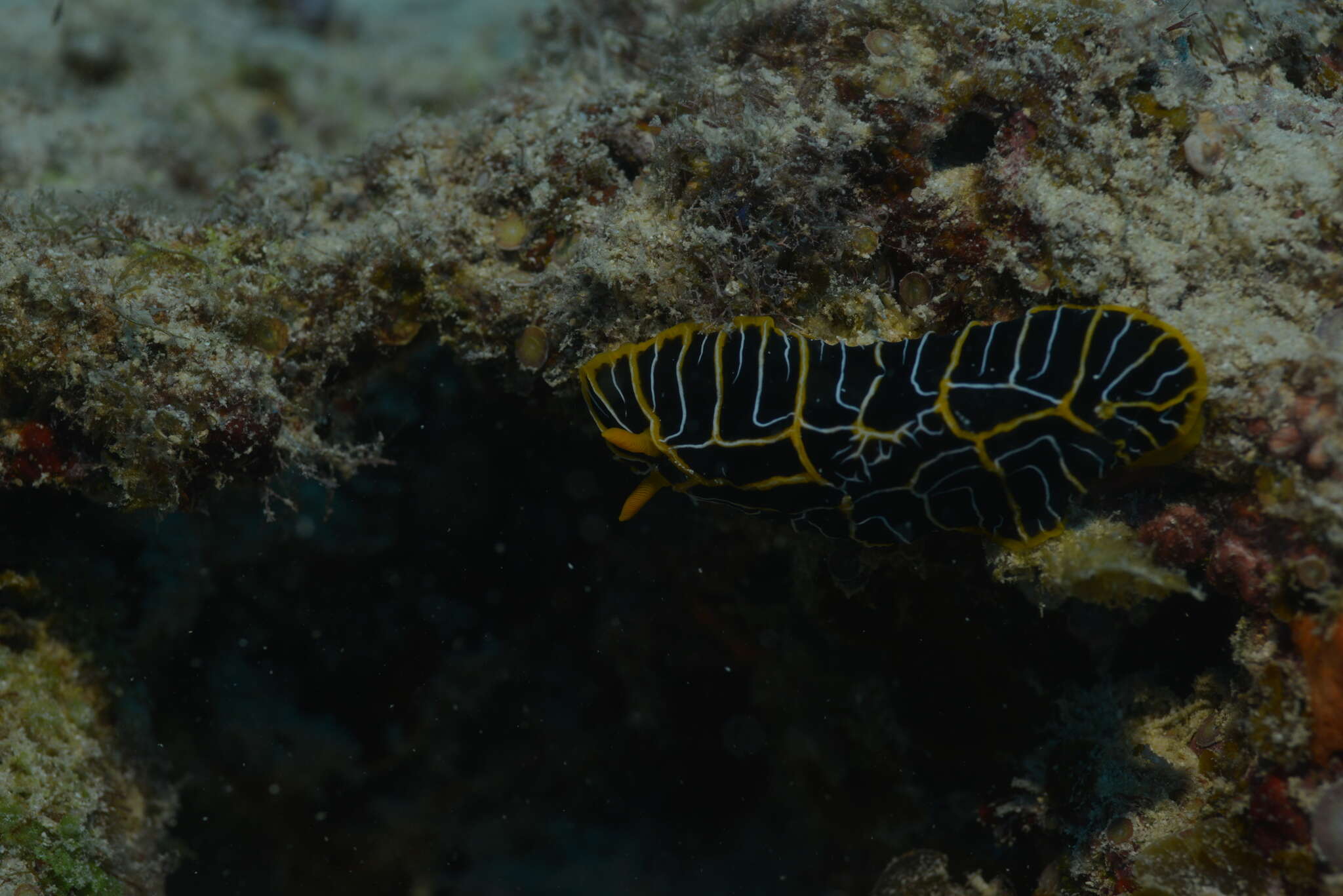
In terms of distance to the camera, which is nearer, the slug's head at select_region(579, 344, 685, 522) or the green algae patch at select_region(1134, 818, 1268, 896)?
the green algae patch at select_region(1134, 818, 1268, 896)

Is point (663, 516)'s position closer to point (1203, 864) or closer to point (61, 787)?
point (1203, 864)

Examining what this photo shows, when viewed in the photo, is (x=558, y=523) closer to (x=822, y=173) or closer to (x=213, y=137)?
(x=822, y=173)

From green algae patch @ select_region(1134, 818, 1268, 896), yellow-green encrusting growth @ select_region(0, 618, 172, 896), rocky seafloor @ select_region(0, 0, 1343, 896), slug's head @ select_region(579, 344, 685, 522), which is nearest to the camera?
green algae patch @ select_region(1134, 818, 1268, 896)

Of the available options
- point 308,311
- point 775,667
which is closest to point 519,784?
point 775,667

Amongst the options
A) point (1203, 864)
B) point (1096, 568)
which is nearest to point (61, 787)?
point (1096, 568)

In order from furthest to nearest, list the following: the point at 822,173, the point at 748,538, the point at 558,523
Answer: the point at 558,523 < the point at 748,538 < the point at 822,173

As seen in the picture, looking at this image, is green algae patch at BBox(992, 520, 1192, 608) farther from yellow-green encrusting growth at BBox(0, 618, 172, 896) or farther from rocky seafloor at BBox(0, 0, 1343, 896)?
yellow-green encrusting growth at BBox(0, 618, 172, 896)

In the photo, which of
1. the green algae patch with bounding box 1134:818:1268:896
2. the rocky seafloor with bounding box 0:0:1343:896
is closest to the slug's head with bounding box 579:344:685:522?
the rocky seafloor with bounding box 0:0:1343:896
